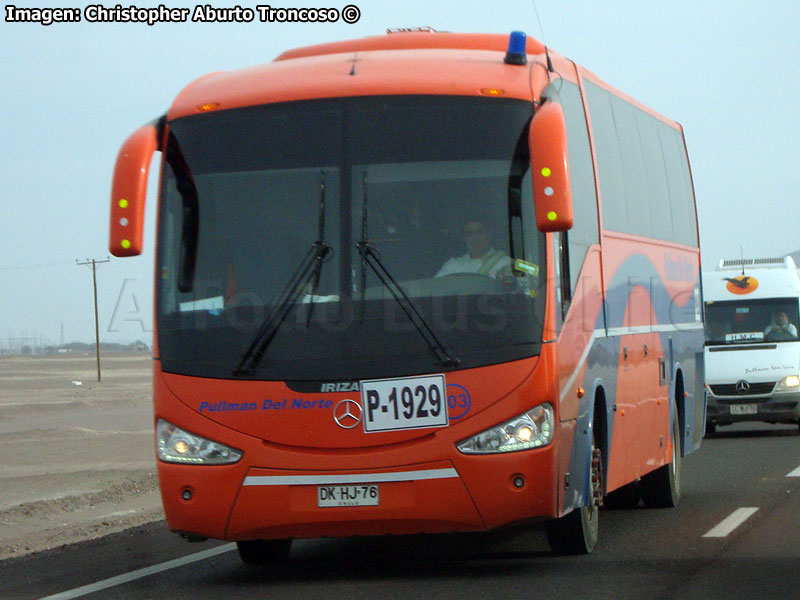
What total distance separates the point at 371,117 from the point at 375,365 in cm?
156

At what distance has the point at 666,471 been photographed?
531 inches

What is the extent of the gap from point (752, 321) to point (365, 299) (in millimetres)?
17396

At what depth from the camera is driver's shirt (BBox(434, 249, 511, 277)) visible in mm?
8789

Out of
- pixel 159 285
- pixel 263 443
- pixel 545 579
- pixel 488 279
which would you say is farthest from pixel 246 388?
pixel 545 579

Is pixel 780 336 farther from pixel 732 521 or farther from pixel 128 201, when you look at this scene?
pixel 128 201

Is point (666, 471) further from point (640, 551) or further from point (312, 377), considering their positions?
point (312, 377)

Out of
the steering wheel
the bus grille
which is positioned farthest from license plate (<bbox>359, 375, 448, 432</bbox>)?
the steering wheel

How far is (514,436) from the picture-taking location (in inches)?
340

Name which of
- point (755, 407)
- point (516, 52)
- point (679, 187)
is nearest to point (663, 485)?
point (679, 187)

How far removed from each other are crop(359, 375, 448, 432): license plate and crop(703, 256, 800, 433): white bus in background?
A: 16.4 meters

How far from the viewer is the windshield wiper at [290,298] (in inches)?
347

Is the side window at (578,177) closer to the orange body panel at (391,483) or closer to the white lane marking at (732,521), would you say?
the orange body panel at (391,483)

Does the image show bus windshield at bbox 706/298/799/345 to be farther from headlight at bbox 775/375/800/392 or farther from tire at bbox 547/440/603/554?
tire at bbox 547/440/603/554

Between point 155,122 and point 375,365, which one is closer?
point 375,365
